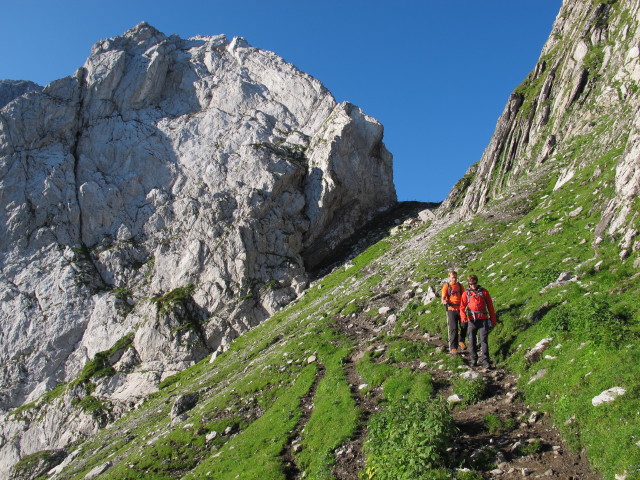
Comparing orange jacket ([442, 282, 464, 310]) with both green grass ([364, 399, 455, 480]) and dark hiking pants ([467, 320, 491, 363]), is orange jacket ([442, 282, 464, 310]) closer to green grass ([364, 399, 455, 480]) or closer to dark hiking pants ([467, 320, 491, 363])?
dark hiking pants ([467, 320, 491, 363])

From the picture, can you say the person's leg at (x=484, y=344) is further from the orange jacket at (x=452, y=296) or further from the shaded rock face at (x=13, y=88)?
the shaded rock face at (x=13, y=88)

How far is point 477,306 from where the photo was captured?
17750 millimetres

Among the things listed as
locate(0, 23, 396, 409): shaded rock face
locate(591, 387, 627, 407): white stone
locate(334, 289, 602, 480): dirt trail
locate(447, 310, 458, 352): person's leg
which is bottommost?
locate(334, 289, 602, 480): dirt trail

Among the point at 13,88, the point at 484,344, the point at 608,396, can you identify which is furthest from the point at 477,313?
the point at 13,88

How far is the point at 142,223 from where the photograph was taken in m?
88.4

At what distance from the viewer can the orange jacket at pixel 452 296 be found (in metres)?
19.7

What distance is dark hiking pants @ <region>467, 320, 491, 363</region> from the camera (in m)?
17.2

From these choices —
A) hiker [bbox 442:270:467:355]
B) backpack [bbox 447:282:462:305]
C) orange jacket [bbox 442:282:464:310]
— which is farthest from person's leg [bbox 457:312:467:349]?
backpack [bbox 447:282:462:305]

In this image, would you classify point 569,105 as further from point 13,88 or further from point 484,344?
point 13,88

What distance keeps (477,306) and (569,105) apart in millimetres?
40081

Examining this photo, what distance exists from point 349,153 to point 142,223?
45.6m

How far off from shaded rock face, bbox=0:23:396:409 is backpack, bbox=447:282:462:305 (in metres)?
53.0

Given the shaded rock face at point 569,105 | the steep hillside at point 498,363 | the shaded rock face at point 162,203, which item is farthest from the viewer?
the shaded rock face at point 162,203

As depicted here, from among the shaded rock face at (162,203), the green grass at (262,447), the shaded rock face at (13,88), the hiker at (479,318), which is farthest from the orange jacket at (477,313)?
the shaded rock face at (13,88)
